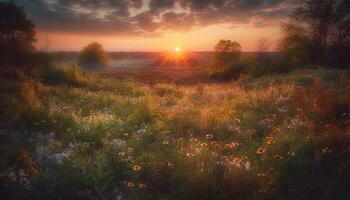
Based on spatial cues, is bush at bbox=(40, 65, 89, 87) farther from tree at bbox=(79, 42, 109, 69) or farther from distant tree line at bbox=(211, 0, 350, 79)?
tree at bbox=(79, 42, 109, 69)

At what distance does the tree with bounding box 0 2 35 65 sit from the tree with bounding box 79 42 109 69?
129ft

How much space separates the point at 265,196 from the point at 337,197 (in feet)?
4.04

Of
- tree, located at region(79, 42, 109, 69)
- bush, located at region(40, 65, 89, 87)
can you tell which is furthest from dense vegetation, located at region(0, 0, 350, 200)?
tree, located at region(79, 42, 109, 69)

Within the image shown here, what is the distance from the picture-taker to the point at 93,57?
76875mm

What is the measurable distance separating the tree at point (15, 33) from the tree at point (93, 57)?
129 ft

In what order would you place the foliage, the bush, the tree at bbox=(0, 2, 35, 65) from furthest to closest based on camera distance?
1. the foliage
2. the tree at bbox=(0, 2, 35, 65)
3. the bush

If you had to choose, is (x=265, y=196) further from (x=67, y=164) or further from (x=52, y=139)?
(x=52, y=139)

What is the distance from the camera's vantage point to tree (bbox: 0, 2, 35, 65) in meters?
33.6

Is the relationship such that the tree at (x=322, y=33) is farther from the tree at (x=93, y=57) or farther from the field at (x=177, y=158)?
the tree at (x=93, y=57)

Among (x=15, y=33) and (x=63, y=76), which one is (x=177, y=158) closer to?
(x=63, y=76)

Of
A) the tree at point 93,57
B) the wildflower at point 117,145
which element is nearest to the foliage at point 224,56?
the tree at point 93,57

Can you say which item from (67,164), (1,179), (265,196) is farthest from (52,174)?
(265,196)

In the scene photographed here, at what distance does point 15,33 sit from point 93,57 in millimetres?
41270

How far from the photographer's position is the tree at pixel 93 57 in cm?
7612
